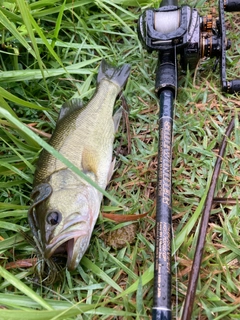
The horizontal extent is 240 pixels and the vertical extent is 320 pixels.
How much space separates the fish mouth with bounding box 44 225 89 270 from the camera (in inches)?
88.5

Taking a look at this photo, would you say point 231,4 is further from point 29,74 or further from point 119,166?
point 29,74

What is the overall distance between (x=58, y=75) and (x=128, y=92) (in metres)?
0.56

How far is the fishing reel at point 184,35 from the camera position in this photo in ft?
9.14

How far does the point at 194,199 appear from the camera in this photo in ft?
8.45

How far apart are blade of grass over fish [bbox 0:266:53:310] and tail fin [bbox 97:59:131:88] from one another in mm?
1497

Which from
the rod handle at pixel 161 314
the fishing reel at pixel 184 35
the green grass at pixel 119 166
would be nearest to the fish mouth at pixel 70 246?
the green grass at pixel 119 166

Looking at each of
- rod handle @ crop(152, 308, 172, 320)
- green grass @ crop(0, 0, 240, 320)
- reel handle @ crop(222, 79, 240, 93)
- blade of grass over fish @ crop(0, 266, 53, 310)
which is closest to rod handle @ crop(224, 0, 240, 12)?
green grass @ crop(0, 0, 240, 320)

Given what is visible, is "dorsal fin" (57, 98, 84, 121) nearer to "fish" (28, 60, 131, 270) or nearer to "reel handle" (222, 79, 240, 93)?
"fish" (28, 60, 131, 270)

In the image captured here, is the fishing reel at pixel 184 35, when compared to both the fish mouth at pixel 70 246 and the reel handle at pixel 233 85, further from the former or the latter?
the fish mouth at pixel 70 246

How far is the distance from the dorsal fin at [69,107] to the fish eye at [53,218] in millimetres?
763

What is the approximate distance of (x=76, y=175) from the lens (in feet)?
8.26

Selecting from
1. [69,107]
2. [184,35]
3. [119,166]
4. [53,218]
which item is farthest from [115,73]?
[53,218]

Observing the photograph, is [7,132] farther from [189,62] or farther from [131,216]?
[189,62]

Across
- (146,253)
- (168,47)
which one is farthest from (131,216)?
(168,47)
